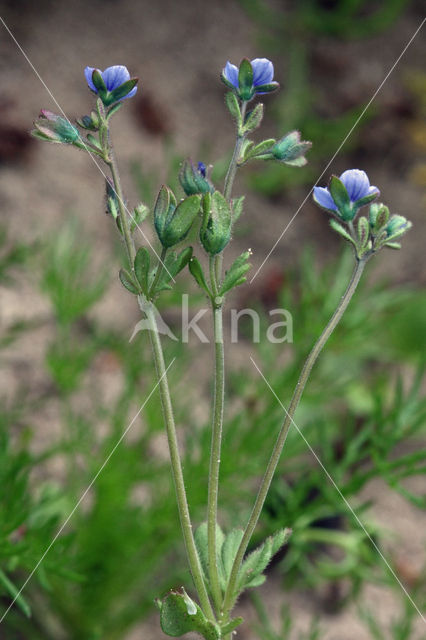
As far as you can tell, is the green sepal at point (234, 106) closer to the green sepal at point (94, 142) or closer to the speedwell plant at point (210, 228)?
the speedwell plant at point (210, 228)

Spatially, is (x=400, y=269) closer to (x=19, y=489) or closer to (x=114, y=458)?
(x=114, y=458)

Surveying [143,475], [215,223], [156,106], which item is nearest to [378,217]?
[215,223]

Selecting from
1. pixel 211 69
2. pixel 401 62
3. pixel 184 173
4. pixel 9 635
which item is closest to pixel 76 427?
pixel 9 635

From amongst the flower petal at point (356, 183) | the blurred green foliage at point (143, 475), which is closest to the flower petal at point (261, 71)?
the flower petal at point (356, 183)

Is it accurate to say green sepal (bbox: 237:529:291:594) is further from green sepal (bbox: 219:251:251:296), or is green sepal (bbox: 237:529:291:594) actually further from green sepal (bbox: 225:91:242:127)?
green sepal (bbox: 225:91:242:127)

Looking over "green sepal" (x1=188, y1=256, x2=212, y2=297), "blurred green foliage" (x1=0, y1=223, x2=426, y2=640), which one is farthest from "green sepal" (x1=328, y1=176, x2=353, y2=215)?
"blurred green foliage" (x1=0, y1=223, x2=426, y2=640)

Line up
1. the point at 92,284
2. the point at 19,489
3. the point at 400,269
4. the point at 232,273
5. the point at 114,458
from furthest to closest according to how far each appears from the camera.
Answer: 1. the point at 400,269
2. the point at 92,284
3. the point at 114,458
4. the point at 19,489
5. the point at 232,273

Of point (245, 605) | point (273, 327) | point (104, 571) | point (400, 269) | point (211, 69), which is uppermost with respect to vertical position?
point (211, 69)
